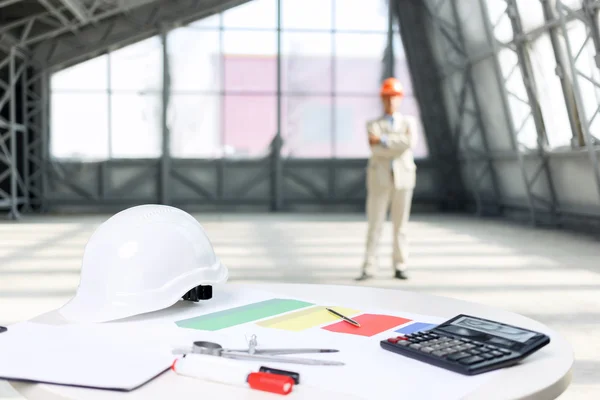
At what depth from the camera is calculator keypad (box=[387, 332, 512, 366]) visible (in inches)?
50.2

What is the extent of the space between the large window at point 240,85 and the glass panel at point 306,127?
0.08ft

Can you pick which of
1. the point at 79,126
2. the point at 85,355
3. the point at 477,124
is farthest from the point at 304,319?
the point at 79,126

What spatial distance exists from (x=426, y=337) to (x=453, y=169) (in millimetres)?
15221

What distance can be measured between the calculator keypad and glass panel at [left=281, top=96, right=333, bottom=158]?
14.8 metres

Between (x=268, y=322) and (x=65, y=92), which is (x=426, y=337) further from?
(x=65, y=92)

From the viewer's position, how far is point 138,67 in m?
15.6

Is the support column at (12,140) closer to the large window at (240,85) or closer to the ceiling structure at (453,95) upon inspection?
the ceiling structure at (453,95)

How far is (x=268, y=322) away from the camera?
5.41 feet

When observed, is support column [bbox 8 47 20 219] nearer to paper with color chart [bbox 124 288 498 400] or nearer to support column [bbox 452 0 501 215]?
support column [bbox 452 0 501 215]

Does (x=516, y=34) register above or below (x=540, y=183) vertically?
above

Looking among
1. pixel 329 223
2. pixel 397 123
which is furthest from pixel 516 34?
pixel 397 123

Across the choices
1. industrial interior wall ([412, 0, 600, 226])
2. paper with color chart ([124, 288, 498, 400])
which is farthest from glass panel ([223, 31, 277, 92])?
paper with color chart ([124, 288, 498, 400])

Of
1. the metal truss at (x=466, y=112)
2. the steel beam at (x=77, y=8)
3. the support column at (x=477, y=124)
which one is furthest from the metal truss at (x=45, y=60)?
the support column at (x=477, y=124)

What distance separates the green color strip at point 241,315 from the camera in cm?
161
